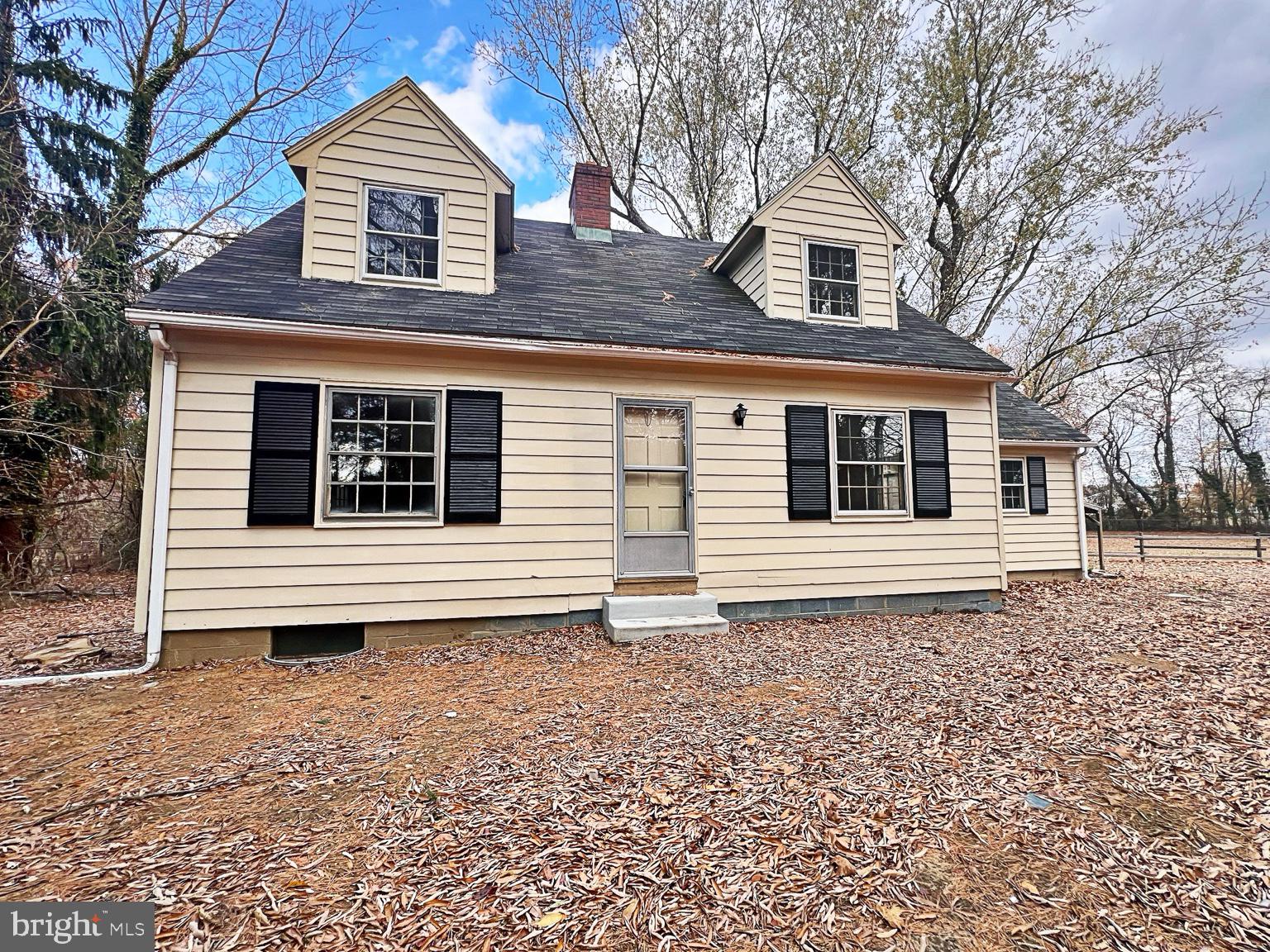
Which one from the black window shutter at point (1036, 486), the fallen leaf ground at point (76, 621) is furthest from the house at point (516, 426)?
the black window shutter at point (1036, 486)

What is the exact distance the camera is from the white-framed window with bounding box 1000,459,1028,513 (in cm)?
1052

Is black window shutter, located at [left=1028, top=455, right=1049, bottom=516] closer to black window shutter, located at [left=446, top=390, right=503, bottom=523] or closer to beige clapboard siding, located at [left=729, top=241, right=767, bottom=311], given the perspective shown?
beige clapboard siding, located at [left=729, top=241, right=767, bottom=311]

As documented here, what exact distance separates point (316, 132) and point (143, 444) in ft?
23.7

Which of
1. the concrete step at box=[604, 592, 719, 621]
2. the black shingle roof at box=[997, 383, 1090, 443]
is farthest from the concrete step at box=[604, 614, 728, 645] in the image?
the black shingle roof at box=[997, 383, 1090, 443]

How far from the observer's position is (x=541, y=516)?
6.00 m

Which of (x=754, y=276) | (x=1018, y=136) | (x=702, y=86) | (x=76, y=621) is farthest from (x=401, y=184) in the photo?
(x=1018, y=136)

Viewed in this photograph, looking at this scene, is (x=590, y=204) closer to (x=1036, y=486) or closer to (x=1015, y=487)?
(x=1015, y=487)

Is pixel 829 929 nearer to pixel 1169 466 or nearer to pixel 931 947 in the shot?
pixel 931 947

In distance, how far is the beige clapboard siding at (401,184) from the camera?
6.01 meters

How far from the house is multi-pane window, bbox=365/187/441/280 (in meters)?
0.03

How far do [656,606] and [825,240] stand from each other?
574cm

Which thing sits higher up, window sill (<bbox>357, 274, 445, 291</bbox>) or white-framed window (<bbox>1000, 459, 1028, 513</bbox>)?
window sill (<bbox>357, 274, 445, 291</bbox>)

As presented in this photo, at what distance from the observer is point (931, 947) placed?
1768mm

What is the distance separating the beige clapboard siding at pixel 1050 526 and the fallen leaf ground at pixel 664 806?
6231 mm
